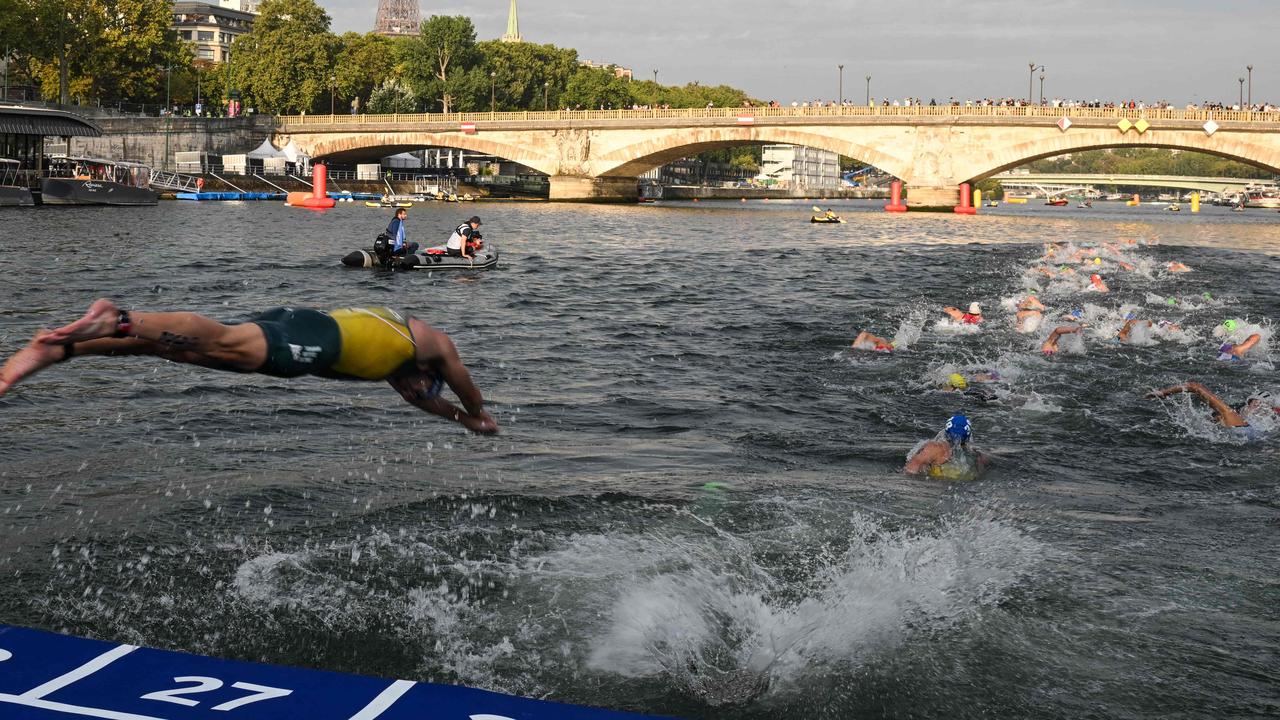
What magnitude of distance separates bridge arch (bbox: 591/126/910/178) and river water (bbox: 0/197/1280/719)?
57568mm

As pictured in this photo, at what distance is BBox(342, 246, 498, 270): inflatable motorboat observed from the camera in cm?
3044

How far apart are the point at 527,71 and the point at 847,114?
4614cm

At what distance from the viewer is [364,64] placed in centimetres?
10644

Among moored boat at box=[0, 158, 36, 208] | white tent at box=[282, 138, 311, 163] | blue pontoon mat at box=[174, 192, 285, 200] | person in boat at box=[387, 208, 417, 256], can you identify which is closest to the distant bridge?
white tent at box=[282, 138, 311, 163]

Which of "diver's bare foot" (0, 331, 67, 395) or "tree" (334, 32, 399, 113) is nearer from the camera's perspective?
"diver's bare foot" (0, 331, 67, 395)

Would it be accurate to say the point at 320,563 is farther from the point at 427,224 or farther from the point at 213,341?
the point at 427,224

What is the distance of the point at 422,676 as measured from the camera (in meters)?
7.29

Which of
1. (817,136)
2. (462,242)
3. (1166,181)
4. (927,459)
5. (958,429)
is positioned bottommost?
(927,459)

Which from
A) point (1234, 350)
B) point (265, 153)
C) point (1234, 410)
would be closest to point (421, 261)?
point (1234, 350)

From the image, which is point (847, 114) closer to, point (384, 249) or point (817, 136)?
point (817, 136)

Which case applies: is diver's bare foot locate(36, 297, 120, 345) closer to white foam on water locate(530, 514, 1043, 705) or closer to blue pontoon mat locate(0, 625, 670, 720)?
blue pontoon mat locate(0, 625, 670, 720)

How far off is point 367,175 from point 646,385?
272ft

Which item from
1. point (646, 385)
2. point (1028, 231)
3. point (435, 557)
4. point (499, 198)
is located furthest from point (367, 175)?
point (435, 557)

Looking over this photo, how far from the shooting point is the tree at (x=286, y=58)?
3861 inches
